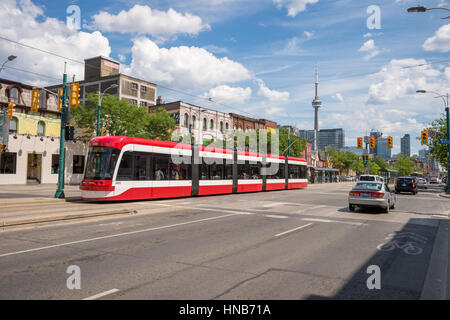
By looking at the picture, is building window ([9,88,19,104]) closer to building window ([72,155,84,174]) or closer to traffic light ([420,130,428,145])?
building window ([72,155,84,174])

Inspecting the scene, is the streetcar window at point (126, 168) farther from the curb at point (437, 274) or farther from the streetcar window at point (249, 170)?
the curb at point (437, 274)

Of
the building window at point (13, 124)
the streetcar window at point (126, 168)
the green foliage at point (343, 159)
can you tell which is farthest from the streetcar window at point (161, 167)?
the green foliage at point (343, 159)

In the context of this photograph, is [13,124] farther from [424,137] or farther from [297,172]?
[424,137]

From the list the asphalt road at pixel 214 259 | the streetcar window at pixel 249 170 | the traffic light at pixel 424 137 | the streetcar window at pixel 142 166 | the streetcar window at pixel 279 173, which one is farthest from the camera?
the traffic light at pixel 424 137

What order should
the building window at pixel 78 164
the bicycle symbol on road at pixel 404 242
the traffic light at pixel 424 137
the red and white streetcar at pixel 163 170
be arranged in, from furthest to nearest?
the building window at pixel 78 164 < the traffic light at pixel 424 137 < the red and white streetcar at pixel 163 170 < the bicycle symbol on road at pixel 404 242

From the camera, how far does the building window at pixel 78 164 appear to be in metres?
39.0

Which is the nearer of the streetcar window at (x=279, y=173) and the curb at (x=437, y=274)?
the curb at (x=437, y=274)

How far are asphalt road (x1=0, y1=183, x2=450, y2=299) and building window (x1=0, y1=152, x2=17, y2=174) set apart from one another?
88.1ft

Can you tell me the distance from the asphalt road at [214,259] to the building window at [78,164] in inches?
1184

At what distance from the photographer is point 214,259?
6.80 m

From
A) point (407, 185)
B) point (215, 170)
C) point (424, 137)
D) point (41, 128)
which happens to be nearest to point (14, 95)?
point (41, 128)

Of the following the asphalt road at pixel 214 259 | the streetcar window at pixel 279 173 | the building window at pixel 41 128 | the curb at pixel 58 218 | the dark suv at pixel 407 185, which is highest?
the building window at pixel 41 128
